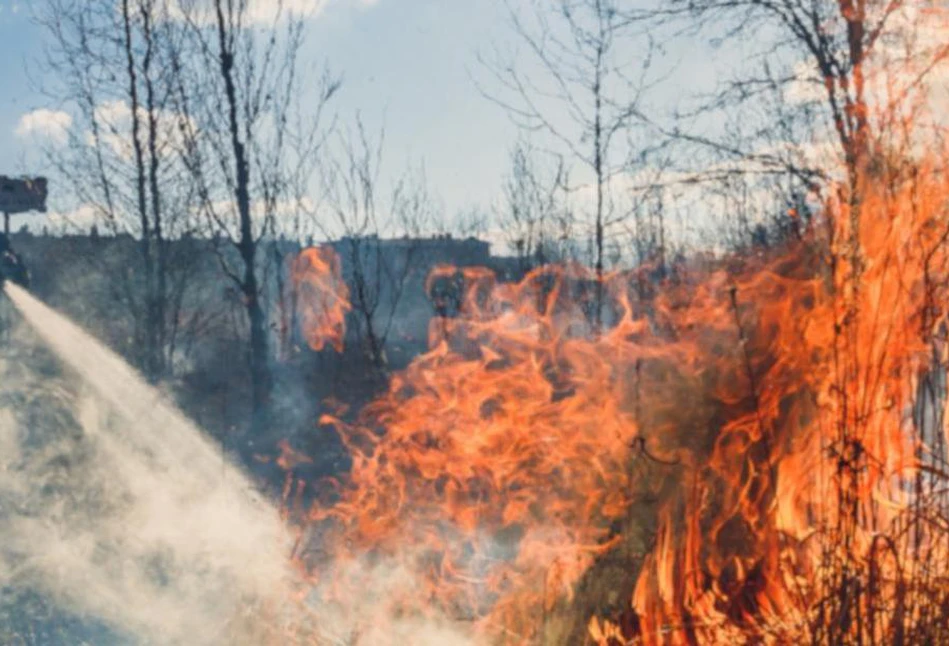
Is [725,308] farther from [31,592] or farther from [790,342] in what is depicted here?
[31,592]

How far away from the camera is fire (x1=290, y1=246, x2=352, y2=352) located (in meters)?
23.9

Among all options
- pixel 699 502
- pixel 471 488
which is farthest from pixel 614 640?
pixel 471 488

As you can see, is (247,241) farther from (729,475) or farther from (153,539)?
(729,475)

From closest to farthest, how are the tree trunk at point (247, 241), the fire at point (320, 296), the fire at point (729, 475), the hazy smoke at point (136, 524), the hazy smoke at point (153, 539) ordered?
the fire at point (729, 475) < the hazy smoke at point (153, 539) < the hazy smoke at point (136, 524) < the tree trunk at point (247, 241) < the fire at point (320, 296)

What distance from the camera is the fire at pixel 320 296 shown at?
23.9m

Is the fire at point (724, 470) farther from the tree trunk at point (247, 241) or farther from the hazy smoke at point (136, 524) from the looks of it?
the tree trunk at point (247, 241)

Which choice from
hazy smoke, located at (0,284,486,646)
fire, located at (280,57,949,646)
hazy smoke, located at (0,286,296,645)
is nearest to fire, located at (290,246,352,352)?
hazy smoke, located at (0,286,296,645)

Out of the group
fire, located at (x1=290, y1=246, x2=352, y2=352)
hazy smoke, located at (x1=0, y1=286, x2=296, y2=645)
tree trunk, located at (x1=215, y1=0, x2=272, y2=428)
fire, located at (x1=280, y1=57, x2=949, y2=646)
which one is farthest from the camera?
fire, located at (x1=290, y1=246, x2=352, y2=352)

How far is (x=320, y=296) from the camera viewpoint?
3444 cm

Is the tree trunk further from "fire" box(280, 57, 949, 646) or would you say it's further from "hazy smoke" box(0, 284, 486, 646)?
"fire" box(280, 57, 949, 646)

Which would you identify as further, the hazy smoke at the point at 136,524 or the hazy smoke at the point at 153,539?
the hazy smoke at the point at 136,524

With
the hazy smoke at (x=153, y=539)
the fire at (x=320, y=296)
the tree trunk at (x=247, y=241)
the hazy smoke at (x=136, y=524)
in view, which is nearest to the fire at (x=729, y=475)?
the hazy smoke at (x=153, y=539)

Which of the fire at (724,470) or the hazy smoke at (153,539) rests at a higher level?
the fire at (724,470)

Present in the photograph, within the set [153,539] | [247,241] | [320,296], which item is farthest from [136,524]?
[320,296]
